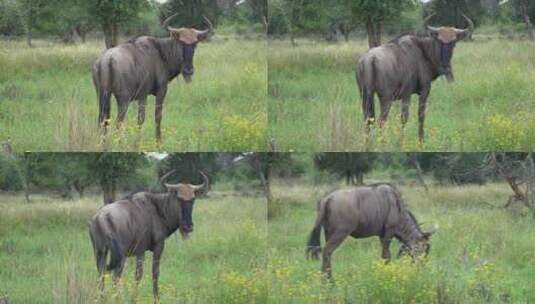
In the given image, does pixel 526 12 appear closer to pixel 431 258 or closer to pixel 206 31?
pixel 431 258

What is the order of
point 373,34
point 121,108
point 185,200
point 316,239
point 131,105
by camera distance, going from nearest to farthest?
point 121,108, point 131,105, point 373,34, point 316,239, point 185,200

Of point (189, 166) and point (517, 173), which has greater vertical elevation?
point (189, 166)

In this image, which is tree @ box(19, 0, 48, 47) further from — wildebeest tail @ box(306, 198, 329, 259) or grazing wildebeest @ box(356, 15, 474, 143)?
wildebeest tail @ box(306, 198, 329, 259)

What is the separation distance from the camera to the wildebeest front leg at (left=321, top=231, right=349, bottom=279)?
42.9 ft

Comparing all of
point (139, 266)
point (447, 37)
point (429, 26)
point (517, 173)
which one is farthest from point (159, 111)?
point (517, 173)

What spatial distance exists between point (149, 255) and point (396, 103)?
2.83 m

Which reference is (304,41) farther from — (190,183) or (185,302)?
(185,302)

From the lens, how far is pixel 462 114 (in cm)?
1318

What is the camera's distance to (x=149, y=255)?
13227 mm

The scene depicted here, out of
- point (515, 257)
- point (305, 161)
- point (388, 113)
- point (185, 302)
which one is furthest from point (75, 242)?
point (515, 257)

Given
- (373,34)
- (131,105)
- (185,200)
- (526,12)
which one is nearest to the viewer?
(131,105)

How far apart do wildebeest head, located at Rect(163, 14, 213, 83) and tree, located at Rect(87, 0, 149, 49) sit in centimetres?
34

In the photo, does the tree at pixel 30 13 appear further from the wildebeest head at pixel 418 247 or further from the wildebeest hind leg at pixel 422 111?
the wildebeest head at pixel 418 247

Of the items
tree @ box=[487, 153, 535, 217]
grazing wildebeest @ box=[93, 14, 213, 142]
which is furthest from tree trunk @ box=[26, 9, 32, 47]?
tree @ box=[487, 153, 535, 217]
